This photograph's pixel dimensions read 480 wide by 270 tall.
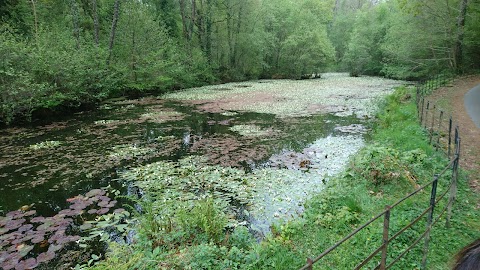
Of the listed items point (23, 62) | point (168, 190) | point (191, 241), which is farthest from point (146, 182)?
point (23, 62)

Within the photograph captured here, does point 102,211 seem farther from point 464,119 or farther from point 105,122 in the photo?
point 464,119

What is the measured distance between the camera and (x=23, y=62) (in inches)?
601

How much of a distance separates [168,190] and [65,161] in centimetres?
520

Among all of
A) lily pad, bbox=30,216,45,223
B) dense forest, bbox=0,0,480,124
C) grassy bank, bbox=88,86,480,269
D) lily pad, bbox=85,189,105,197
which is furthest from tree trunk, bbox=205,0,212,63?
lily pad, bbox=30,216,45,223

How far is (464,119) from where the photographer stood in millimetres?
12969

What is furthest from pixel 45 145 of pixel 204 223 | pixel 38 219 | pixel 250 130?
pixel 204 223

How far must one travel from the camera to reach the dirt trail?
7.81m

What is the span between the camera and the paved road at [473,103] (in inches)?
521

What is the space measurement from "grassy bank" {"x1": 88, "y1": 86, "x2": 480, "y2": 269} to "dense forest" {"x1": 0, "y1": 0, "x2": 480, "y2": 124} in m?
13.5

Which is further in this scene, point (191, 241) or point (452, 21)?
point (452, 21)

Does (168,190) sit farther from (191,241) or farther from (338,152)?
(338,152)

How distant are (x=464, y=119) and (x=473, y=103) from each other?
14.1ft

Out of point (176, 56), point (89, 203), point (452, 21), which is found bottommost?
point (89, 203)

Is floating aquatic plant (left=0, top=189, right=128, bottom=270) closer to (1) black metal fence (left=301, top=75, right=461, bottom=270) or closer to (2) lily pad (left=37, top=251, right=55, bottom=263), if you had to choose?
(2) lily pad (left=37, top=251, right=55, bottom=263)
